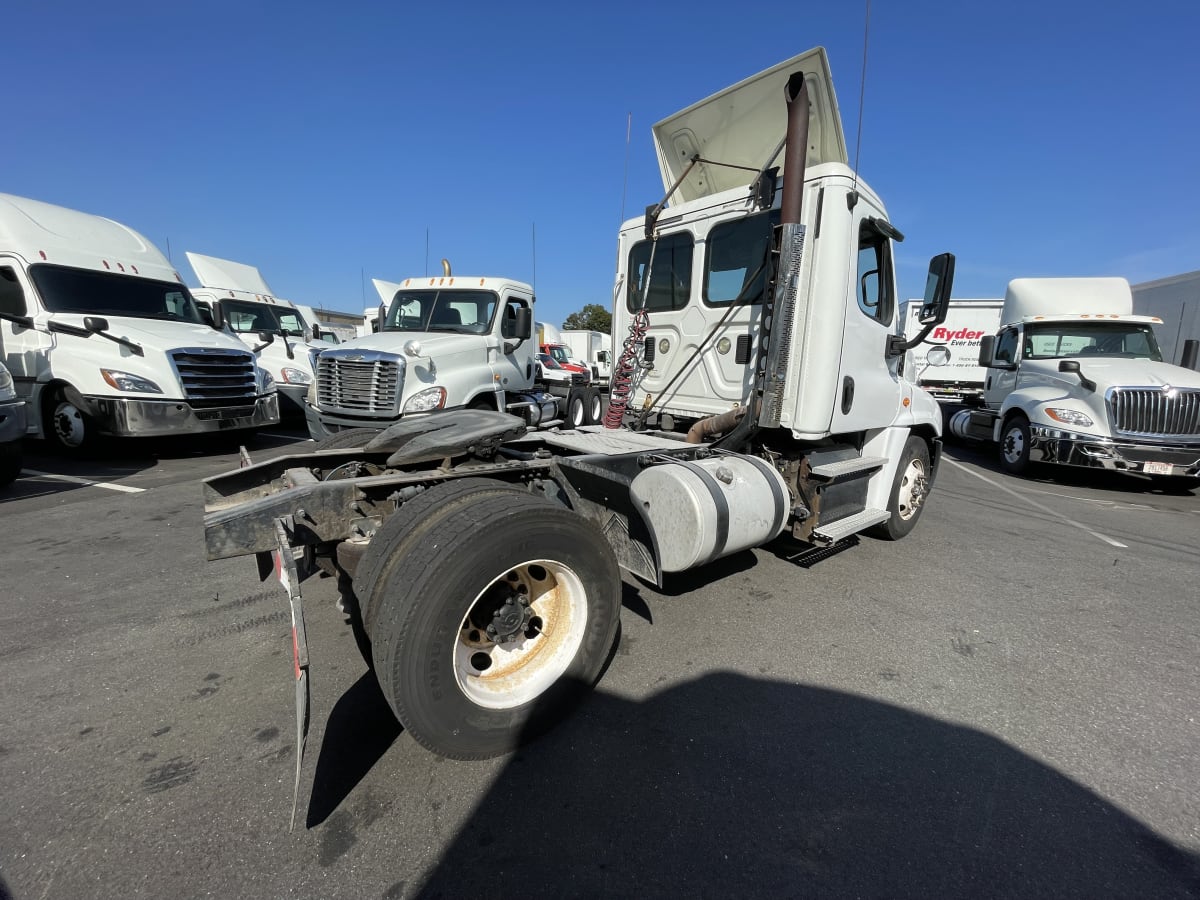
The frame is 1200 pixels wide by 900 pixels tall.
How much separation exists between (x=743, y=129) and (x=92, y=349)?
8474 mm

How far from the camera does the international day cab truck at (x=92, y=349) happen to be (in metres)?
6.95

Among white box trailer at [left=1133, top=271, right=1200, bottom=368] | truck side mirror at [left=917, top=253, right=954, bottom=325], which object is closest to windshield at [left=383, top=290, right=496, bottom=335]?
truck side mirror at [left=917, top=253, right=954, bottom=325]

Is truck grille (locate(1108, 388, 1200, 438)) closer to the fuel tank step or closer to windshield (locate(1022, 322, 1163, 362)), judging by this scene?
windshield (locate(1022, 322, 1163, 362))

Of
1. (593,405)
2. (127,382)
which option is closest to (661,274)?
(593,405)

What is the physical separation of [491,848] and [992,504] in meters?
7.60

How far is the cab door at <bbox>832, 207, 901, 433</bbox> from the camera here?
3.90m

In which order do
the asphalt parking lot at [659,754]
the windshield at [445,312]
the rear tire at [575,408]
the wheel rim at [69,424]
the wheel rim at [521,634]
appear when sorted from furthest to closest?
1. the rear tire at [575,408]
2. the windshield at [445,312]
3. the wheel rim at [69,424]
4. the wheel rim at [521,634]
5. the asphalt parking lot at [659,754]

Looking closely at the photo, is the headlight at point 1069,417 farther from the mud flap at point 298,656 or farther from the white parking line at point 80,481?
the white parking line at point 80,481

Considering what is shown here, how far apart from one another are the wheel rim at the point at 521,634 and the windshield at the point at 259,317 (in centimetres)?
1232

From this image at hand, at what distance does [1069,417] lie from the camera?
8.12 meters

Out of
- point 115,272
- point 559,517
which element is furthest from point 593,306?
point 559,517

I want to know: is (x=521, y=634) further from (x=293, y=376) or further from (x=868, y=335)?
(x=293, y=376)

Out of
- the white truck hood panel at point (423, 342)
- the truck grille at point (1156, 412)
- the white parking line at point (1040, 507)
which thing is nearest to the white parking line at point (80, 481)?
the white truck hood panel at point (423, 342)

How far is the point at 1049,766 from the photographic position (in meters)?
2.24
